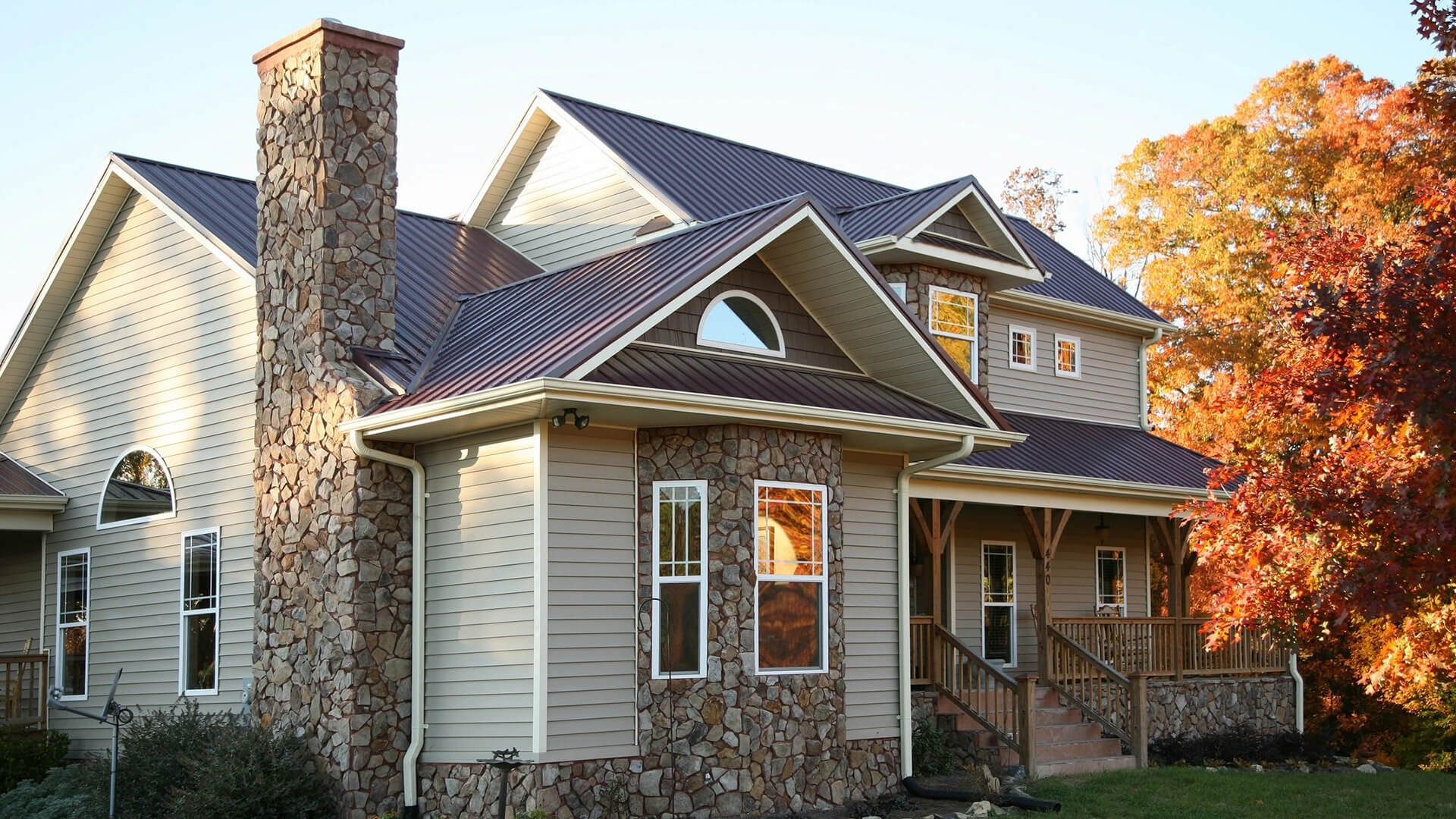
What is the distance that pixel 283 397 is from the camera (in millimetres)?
14500

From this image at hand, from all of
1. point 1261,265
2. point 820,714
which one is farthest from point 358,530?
point 1261,265

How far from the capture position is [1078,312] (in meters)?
22.9

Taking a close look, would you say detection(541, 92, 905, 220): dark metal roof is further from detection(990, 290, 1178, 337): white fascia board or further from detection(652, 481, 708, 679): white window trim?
detection(652, 481, 708, 679): white window trim

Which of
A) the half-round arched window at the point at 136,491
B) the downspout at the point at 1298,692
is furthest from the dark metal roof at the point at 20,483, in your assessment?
the downspout at the point at 1298,692

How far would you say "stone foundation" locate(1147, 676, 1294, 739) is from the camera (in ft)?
66.4

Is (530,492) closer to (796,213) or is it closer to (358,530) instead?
(358,530)

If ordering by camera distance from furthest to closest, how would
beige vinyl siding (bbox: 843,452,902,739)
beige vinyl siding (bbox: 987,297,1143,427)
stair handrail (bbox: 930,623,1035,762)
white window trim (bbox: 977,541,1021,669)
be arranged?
beige vinyl siding (bbox: 987,297,1143,427) → white window trim (bbox: 977,541,1021,669) → stair handrail (bbox: 930,623,1035,762) → beige vinyl siding (bbox: 843,452,902,739)

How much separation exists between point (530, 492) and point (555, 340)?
1296mm

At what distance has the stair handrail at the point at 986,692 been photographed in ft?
54.4

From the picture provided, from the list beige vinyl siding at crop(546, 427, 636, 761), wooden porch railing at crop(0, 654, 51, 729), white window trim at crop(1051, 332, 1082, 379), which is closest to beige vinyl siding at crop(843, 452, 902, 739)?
beige vinyl siding at crop(546, 427, 636, 761)

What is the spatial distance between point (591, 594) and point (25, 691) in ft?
30.0

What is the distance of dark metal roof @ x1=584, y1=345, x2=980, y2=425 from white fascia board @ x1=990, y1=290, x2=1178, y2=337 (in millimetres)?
6210

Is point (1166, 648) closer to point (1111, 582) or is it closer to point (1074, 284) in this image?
point (1111, 582)

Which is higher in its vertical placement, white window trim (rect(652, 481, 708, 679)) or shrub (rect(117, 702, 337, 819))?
white window trim (rect(652, 481, 708, 679))
